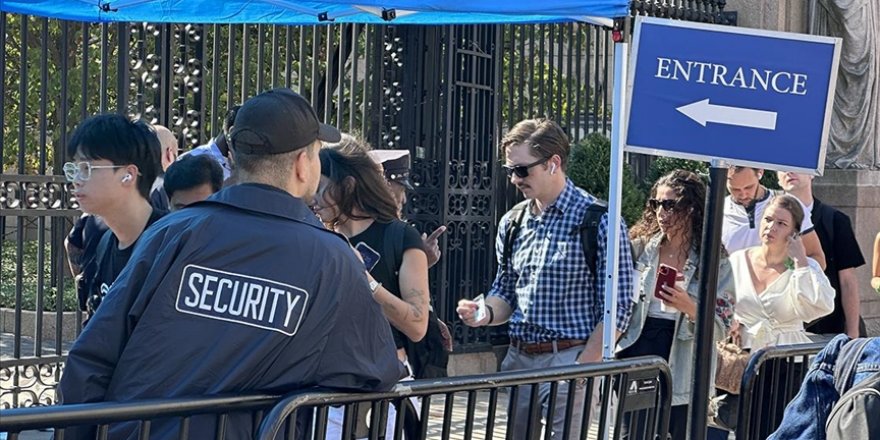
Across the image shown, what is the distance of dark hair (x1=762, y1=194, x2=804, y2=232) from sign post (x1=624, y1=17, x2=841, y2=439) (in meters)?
1.92

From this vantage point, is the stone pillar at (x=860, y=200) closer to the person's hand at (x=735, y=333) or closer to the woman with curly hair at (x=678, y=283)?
the person's hand at (x=735, y=333)

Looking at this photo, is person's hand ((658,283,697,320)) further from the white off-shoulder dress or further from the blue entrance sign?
the blue entrance sign

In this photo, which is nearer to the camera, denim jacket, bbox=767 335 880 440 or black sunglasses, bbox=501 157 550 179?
denim jacket, bbox=767 335 880 440

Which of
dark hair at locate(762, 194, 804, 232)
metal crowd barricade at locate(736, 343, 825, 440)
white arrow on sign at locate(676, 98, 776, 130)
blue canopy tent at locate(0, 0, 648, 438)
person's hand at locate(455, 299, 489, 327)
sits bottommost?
metal crowd barricade at locate(736, 343, 825, 440)

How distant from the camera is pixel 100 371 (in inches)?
140

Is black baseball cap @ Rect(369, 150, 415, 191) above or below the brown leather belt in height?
above

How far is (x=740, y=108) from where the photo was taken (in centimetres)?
524

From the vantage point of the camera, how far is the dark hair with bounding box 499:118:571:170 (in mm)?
6012

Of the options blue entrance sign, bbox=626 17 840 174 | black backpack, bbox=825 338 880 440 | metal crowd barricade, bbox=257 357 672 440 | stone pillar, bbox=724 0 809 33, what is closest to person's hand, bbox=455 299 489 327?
metal crowd barricade, bbox=257 357 672 440

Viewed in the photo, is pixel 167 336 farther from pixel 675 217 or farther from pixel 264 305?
pixel 675 217

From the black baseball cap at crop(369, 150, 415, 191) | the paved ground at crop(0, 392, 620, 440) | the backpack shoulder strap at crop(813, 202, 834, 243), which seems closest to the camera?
the black baseball cap at crop(369, 150, 415, 191)

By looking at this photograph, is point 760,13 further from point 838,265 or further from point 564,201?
point 564,201

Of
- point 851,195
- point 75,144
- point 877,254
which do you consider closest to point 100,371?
point 75,144

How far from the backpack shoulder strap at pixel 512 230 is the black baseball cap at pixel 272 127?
2.54m
